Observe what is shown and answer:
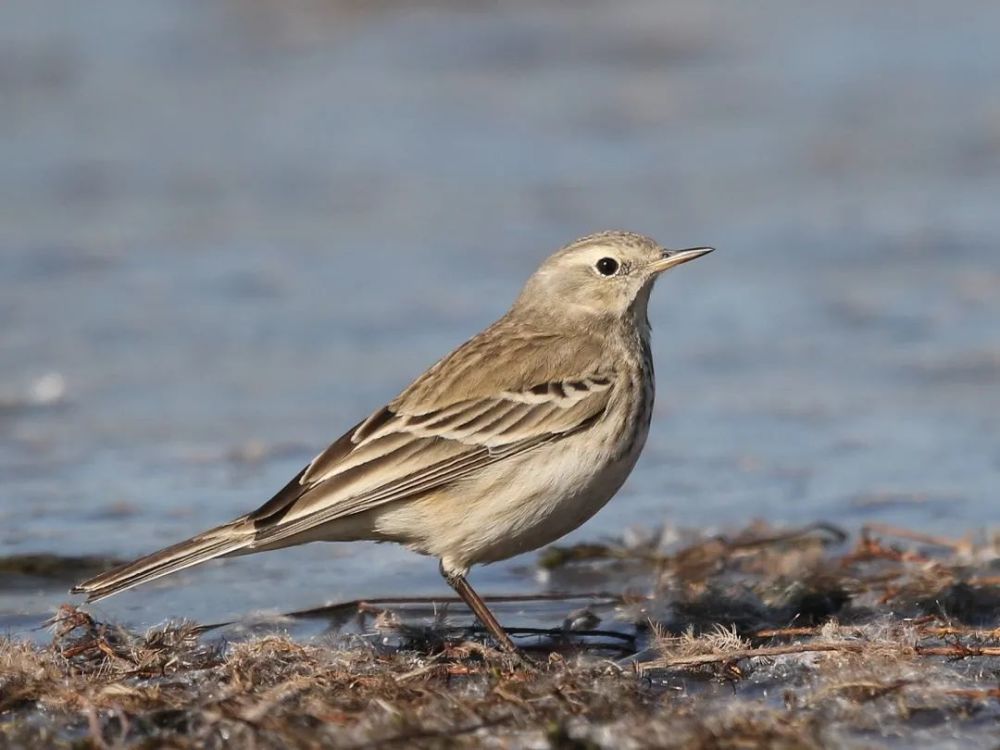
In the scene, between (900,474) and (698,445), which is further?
(698,445)

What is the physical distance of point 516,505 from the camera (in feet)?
22.1

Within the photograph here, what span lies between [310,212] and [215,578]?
8668 mm

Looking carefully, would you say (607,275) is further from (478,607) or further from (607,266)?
(478,607)

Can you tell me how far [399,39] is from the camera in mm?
21984

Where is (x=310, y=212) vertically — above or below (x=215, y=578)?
above

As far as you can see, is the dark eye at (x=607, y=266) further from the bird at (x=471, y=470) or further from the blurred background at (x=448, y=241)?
the blurred background at (x=448, y=241)

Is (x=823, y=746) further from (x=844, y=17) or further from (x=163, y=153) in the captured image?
(x=844, y=17)

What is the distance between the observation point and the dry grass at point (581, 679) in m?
5.29

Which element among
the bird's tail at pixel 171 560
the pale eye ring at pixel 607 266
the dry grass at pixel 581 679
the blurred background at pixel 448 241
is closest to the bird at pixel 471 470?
the bird's tail at pixel 171 560

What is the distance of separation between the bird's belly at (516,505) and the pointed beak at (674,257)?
1134 mm

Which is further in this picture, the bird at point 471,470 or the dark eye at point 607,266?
the dark eye at point 607,266

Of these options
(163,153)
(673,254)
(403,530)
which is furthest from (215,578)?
(163,153)

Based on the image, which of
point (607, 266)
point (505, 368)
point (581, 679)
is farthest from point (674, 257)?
point (581, 679)

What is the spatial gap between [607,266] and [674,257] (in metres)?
0.31
